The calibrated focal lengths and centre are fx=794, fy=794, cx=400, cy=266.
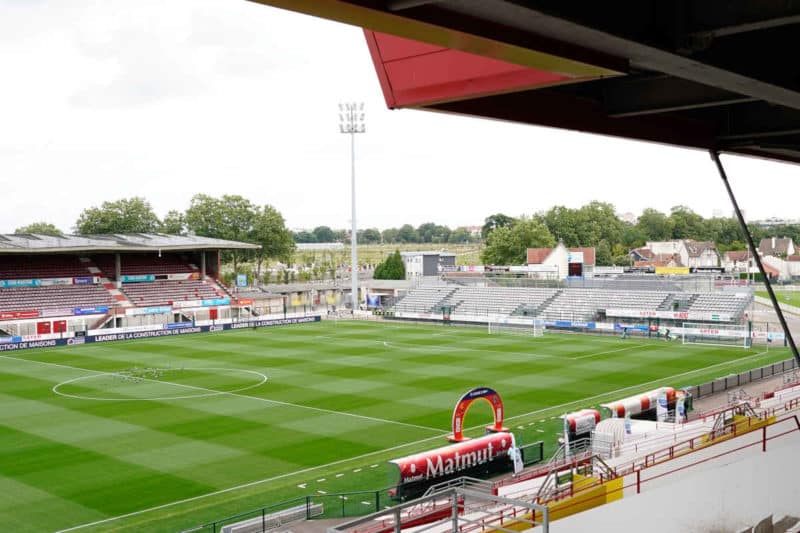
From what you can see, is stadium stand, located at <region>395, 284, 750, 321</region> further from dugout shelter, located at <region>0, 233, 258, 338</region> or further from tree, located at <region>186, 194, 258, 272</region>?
tree, located at <region>186, 194, 258, 272</region>

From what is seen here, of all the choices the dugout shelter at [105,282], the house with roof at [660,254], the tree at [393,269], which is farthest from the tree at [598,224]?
the dugout shelter at [105,282]

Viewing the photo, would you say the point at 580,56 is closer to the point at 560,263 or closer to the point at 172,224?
the point at 560,263

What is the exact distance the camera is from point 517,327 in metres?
61.6

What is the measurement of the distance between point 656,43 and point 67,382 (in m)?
38.2

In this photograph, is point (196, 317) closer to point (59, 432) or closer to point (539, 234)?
point (59, 432)

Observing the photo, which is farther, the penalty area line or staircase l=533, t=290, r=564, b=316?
staircase l=533, t=290, r=564, b=316

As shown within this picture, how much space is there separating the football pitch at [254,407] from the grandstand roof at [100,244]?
45.9ft

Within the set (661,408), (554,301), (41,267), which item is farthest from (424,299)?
(661,408)

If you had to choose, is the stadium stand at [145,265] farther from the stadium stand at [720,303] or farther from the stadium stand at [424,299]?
the stadium stand at [720,303]

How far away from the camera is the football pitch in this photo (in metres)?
21.2

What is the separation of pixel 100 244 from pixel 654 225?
4370 inches

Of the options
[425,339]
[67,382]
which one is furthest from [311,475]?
[425,339]

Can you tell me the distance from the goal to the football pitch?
2.57m

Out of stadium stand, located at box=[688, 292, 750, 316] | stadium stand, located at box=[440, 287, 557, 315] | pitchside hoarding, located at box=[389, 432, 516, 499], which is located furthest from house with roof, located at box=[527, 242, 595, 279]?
pitchside hoarding, located at box=[389, 432, 516, 499]
